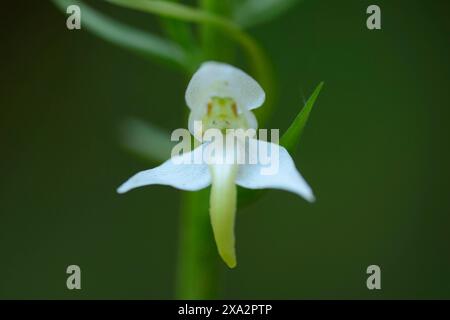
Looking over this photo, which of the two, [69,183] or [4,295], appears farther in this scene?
[69,183]

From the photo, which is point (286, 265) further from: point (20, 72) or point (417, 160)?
point (20, 72)

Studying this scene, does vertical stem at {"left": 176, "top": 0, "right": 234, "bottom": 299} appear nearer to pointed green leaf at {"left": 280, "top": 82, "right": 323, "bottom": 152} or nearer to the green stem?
the green stem

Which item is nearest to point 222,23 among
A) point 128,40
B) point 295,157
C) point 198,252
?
point 128,40

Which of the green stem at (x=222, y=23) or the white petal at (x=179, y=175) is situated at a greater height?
the green stem at (x=222, y=23)

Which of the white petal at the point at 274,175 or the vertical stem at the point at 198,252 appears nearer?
the white petal at the point at 274,175

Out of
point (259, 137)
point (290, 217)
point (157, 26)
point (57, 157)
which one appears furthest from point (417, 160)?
point (259, 137)

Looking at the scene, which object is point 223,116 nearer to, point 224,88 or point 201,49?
point 224,88

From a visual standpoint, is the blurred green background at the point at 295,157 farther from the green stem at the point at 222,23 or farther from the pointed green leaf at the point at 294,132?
the pointed green leaf at the point at 294,132

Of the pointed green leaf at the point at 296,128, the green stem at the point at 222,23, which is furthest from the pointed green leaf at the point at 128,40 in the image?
the pointed green leaf at the point at 296,128
